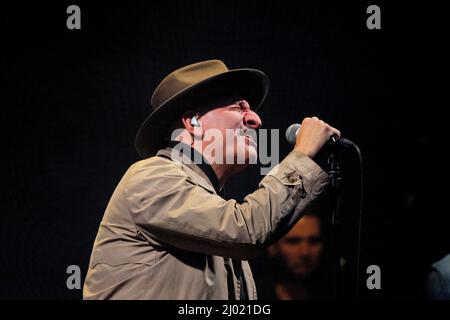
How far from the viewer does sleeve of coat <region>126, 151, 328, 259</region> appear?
1.69 m

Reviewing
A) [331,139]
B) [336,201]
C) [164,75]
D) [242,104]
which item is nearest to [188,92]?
[242,104]

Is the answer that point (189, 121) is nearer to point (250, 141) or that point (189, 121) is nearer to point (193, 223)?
point (250, 141)

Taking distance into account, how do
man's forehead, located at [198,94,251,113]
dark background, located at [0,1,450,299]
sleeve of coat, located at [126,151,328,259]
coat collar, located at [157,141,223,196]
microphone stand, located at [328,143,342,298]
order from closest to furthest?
sleeve of coat, located at [126,151,328,259], microphone stand, located at [328,143,342,298], coat collar, located at [157,141,223,196], man's forehead, located at [198,94,251,113], dark background, located at [0,1,450,299]

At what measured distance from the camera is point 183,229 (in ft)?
5.58

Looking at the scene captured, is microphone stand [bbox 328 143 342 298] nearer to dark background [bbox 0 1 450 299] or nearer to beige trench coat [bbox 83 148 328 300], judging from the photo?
beige trench coat [bbox 83 148 328 300]

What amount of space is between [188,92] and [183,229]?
557 mm

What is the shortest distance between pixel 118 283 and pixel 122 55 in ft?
5.23

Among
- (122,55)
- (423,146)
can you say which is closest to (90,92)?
(122,55)

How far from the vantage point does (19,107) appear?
3039 millimetres

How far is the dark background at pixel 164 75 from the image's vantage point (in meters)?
3.02

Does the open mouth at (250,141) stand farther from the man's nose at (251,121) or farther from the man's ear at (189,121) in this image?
the man's ear at (189,121)

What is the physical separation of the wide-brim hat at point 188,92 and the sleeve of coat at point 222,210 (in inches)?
14.8

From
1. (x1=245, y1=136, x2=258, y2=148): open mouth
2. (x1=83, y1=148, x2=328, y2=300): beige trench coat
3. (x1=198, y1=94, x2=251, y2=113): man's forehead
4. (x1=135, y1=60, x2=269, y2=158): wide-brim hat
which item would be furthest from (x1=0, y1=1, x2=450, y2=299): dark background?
(x1=83, y1=148, x2=328, y2=300): beige trench coat

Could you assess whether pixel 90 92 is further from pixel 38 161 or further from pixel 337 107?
pixel 337 107
